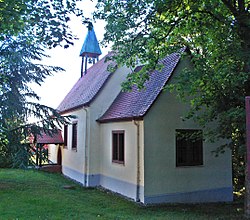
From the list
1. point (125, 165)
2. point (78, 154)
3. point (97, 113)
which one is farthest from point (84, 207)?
point (78, 154)

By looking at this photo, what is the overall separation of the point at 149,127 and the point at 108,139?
11.5ft

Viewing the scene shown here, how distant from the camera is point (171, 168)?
1153cm

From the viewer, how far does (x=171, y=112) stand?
11.9 m

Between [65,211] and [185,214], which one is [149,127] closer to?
[185,214]

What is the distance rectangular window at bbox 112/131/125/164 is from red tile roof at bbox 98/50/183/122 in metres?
0.78

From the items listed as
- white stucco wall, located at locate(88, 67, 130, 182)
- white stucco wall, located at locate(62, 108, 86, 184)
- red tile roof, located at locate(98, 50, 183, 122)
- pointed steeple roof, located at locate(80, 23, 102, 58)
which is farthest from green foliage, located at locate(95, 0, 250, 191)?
pointed steeple roof, located at locate(80, 23, 102, 58)

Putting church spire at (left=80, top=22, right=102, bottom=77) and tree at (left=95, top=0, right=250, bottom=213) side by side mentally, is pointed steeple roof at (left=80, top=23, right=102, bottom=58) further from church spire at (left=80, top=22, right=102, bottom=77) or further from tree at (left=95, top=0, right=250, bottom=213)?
tree at (left=95, top=0, right=250, bottom=213)

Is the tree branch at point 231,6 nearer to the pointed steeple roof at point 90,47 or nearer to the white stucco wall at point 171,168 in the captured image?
the white stucco wall at point 171,168

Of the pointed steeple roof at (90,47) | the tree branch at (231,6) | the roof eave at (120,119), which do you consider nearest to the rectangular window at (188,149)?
the roof eave at (120,119)

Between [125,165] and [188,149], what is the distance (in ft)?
9.23

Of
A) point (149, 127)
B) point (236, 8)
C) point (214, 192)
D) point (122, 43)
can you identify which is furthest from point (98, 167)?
point (236, 8)

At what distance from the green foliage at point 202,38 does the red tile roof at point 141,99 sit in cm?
189

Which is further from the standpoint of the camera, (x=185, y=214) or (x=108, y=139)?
(x=108, y=139)

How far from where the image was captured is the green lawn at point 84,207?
9.05m
